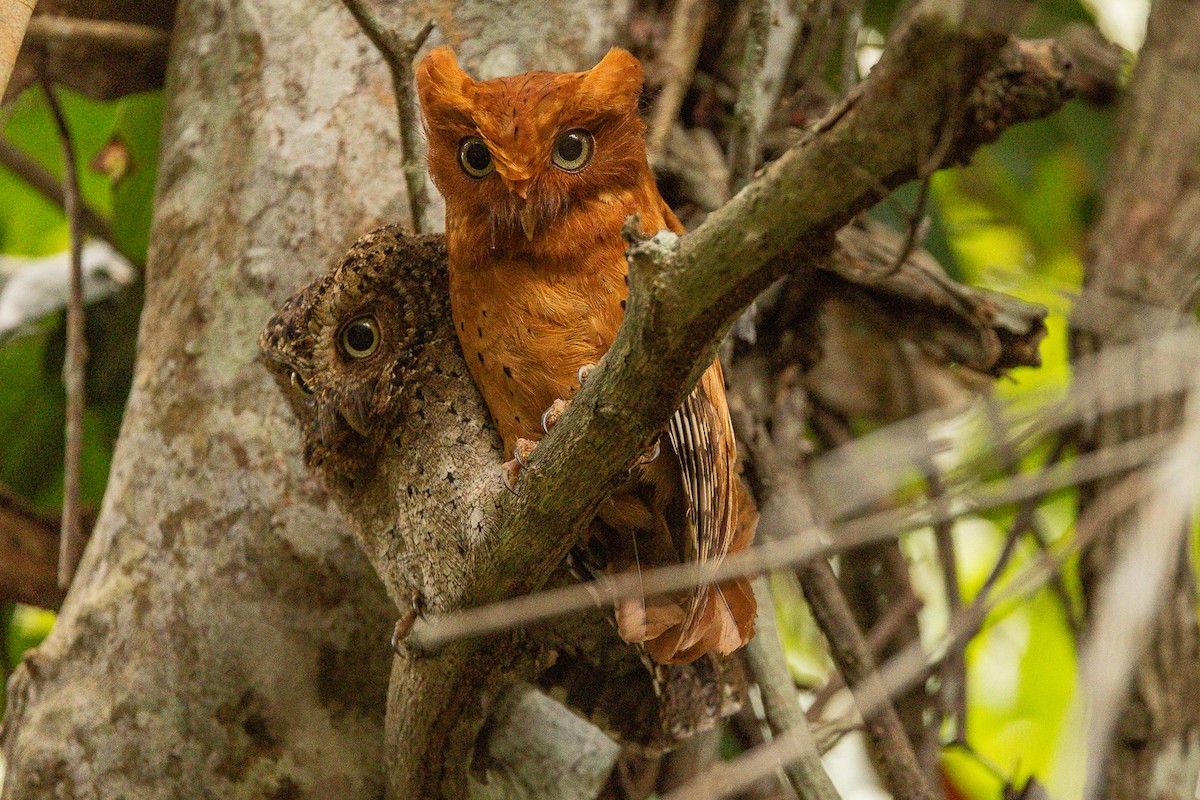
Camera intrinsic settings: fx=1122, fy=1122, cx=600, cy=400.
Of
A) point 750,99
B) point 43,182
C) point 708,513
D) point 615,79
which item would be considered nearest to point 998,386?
point 750,99

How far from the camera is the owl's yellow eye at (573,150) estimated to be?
5.15 feet

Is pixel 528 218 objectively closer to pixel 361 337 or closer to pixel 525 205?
pixel 525 205

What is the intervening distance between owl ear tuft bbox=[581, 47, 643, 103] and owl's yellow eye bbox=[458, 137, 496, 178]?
6.5 inches

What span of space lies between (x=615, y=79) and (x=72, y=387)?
147 cm

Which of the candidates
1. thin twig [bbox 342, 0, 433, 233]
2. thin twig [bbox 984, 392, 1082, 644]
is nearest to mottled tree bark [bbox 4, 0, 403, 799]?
thin twig [bbox 342, 0, 433, 233]

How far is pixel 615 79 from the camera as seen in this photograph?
1574 mm

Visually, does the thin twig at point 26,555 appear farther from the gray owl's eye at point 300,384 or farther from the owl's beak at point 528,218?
the owl's beak at point 528,218

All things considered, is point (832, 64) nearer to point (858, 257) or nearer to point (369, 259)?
point (858, 257)

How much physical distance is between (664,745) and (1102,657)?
123 cm

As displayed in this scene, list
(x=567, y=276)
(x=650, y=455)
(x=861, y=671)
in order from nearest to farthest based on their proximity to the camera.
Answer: (x=650, y=455)
(x=567, y=276)
(x=861, y=671)

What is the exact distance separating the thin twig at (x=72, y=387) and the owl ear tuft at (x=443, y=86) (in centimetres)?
123

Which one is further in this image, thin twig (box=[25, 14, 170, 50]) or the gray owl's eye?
thin twig (box=[25, 14, 170, 50])

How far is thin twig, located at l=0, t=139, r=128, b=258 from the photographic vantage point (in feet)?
9.68

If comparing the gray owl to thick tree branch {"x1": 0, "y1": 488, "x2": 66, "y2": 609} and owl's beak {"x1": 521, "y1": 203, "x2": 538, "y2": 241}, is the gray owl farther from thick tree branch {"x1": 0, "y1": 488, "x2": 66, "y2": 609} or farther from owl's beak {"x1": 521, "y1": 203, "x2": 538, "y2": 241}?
thick tree branch {"x1": 0, "y1": 488, "x2": 66, "y2": 609}
